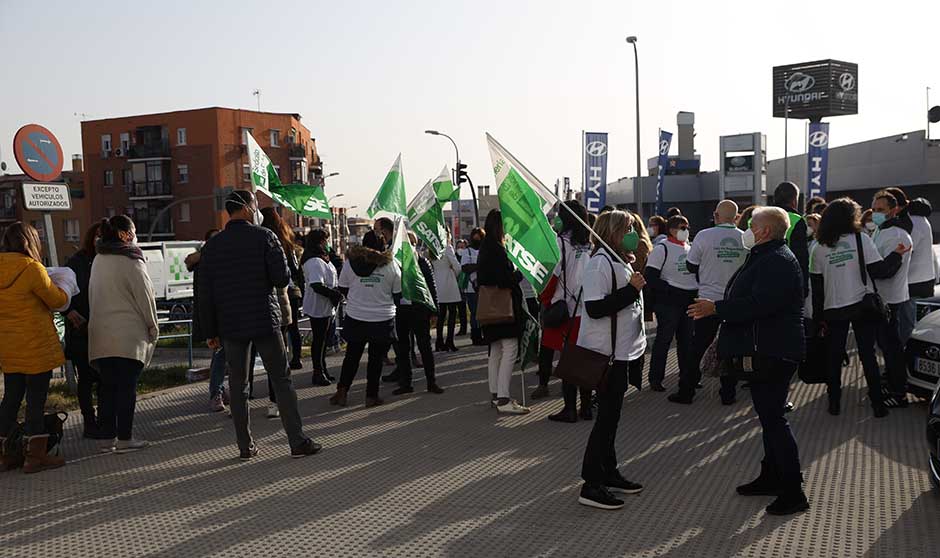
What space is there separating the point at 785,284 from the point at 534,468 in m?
2.30

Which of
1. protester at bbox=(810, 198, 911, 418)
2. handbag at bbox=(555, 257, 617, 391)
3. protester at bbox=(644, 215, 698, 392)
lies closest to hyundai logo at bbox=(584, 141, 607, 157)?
protester at bbox=(644, 215, 698, 392)

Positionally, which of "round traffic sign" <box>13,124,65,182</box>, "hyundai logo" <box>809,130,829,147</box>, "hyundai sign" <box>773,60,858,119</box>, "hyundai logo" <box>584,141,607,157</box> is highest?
"hyundai sign" <box>773,60,858,119</box>

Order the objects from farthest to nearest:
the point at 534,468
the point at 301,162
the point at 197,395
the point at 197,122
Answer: the point at 301,162 < the point at 197,122 < the point at 197,395 < the point at 534,468

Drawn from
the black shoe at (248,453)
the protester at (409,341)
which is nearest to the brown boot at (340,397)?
the protester at (409,341)

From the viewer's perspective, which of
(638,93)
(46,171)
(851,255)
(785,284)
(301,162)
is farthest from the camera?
(301,162)

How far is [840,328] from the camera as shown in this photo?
24.1 ft

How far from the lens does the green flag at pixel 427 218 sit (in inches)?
416

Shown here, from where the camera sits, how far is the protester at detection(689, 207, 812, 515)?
494 centimetres

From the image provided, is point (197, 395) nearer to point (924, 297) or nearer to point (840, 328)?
point (840, 328)

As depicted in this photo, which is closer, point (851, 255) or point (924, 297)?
point (851, 255)

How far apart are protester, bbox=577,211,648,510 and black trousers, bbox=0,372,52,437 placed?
13.7ft

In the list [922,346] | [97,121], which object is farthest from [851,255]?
[97,121]

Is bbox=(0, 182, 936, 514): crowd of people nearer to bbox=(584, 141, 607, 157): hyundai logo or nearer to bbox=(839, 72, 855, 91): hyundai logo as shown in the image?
bbox=(584, 141, 607, 157): hyundai logo

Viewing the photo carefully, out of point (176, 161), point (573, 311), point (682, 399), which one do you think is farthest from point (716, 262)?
point (176, 161)
